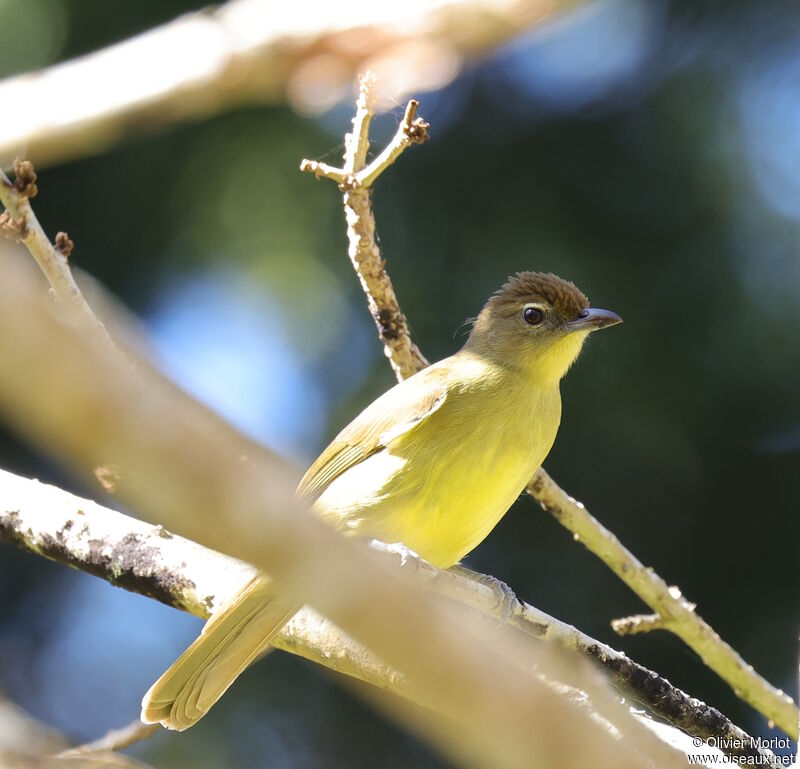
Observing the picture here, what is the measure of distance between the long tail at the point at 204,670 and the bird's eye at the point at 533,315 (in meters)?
1.90

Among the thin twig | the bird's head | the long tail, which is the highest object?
the bird's head

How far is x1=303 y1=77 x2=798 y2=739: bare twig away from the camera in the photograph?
152 inches

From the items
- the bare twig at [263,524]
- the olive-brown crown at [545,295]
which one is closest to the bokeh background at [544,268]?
the olive-brown crown at [545,295]

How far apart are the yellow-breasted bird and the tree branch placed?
0.42 feet

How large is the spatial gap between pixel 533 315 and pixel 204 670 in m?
2.16

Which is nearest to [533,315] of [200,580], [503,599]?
[503,599]

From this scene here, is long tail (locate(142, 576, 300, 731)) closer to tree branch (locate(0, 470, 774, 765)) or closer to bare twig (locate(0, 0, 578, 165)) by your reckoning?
tree branch (locate(0, 470, 774, 765))

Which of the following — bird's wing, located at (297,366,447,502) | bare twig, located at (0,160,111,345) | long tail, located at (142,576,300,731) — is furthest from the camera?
bird's wing, located at (297,366,447,502)

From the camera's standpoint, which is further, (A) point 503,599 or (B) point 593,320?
(B) point 593,320

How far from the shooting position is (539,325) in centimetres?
491

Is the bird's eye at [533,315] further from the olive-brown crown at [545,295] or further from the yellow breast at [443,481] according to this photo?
the yellow breast at [443,481]

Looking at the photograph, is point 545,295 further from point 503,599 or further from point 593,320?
point 503,599

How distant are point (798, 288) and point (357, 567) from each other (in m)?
5.53

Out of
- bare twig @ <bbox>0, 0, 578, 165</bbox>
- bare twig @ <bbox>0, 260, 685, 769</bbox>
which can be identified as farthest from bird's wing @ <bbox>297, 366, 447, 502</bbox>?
bare twig @ <bbox>0, 260, 685, 769</bbox>
